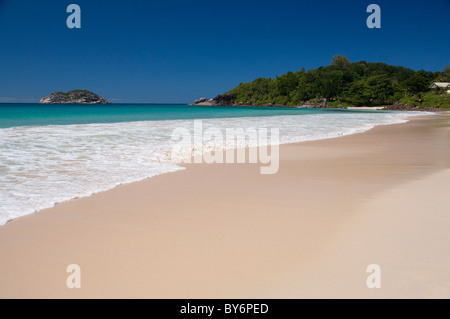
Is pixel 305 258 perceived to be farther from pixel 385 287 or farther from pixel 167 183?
pixel 167 183

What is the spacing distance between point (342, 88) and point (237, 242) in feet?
368

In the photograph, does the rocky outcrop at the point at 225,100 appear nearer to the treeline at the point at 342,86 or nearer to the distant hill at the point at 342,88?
the distant hill at the point at 342,88

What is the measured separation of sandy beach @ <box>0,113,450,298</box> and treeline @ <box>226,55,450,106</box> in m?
88.5

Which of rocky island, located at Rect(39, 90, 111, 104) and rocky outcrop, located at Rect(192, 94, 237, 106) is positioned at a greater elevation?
rocky island, located at Rect(39, 90, 111, 104)

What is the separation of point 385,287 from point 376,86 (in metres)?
99.7

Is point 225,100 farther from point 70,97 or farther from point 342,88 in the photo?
point 70,97

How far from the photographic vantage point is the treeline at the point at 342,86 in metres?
88.7

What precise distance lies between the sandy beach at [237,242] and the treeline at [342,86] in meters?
88.5

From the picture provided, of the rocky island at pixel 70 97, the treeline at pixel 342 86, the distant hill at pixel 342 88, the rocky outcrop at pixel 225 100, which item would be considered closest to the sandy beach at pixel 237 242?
the distant hill at pixel 342 88

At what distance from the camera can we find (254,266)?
2.48 metres

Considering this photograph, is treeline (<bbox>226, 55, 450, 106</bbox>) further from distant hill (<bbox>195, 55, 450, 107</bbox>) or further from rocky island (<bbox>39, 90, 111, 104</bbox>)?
rocky island (<bbox>39, 90, 111, 104</bbox>)

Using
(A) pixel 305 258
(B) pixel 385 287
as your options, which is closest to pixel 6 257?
(A) pixel 305 258

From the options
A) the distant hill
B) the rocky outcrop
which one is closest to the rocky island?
the distant hill

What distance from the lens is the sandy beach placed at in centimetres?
223
